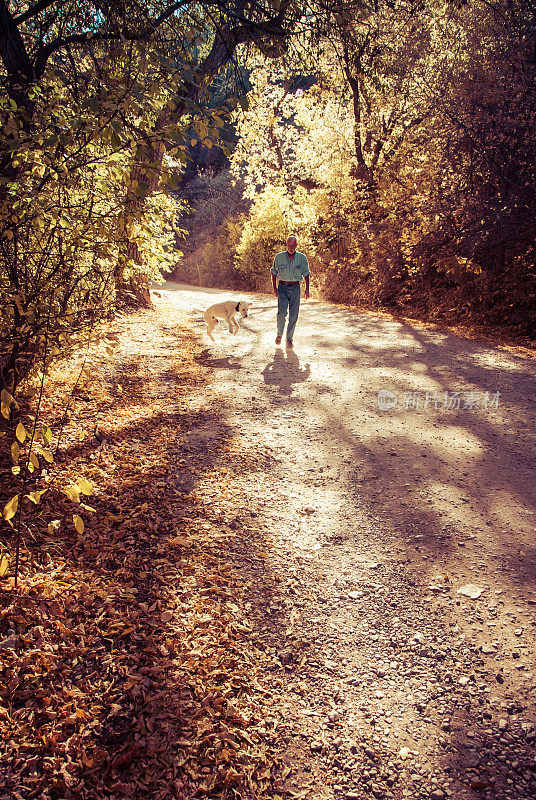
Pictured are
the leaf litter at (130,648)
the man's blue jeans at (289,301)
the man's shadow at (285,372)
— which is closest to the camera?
the leaf litter at (130,648)

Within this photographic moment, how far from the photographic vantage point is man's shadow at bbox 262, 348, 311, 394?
24.2 ft

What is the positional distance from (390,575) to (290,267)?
264 inches

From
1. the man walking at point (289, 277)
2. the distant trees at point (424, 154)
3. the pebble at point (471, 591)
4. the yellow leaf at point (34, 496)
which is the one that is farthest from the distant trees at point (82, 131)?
the man walking at point (289, 277)

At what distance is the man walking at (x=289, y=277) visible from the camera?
349 inches

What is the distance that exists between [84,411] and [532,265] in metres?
9.60

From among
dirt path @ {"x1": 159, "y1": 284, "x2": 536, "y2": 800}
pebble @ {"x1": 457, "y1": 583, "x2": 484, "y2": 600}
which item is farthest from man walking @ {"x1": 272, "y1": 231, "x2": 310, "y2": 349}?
pebble @ {"x1": 457, "y1": 583, "x2": 484, "y2": 600}

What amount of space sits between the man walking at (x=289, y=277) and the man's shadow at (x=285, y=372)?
0.81 meters

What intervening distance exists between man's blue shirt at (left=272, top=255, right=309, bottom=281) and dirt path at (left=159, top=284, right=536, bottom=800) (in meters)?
2.75

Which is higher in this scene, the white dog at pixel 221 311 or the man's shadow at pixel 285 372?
the white dog at pixel 221 311

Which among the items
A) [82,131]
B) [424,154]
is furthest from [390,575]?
[424,154]

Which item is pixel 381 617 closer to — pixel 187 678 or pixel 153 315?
pixel 187 678

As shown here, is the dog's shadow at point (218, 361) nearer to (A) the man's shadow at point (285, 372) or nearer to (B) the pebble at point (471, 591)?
(A) the man's shadow at point (285, 372)

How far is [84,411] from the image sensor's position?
19.1 ft

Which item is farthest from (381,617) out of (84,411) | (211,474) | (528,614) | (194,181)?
(194,181)
